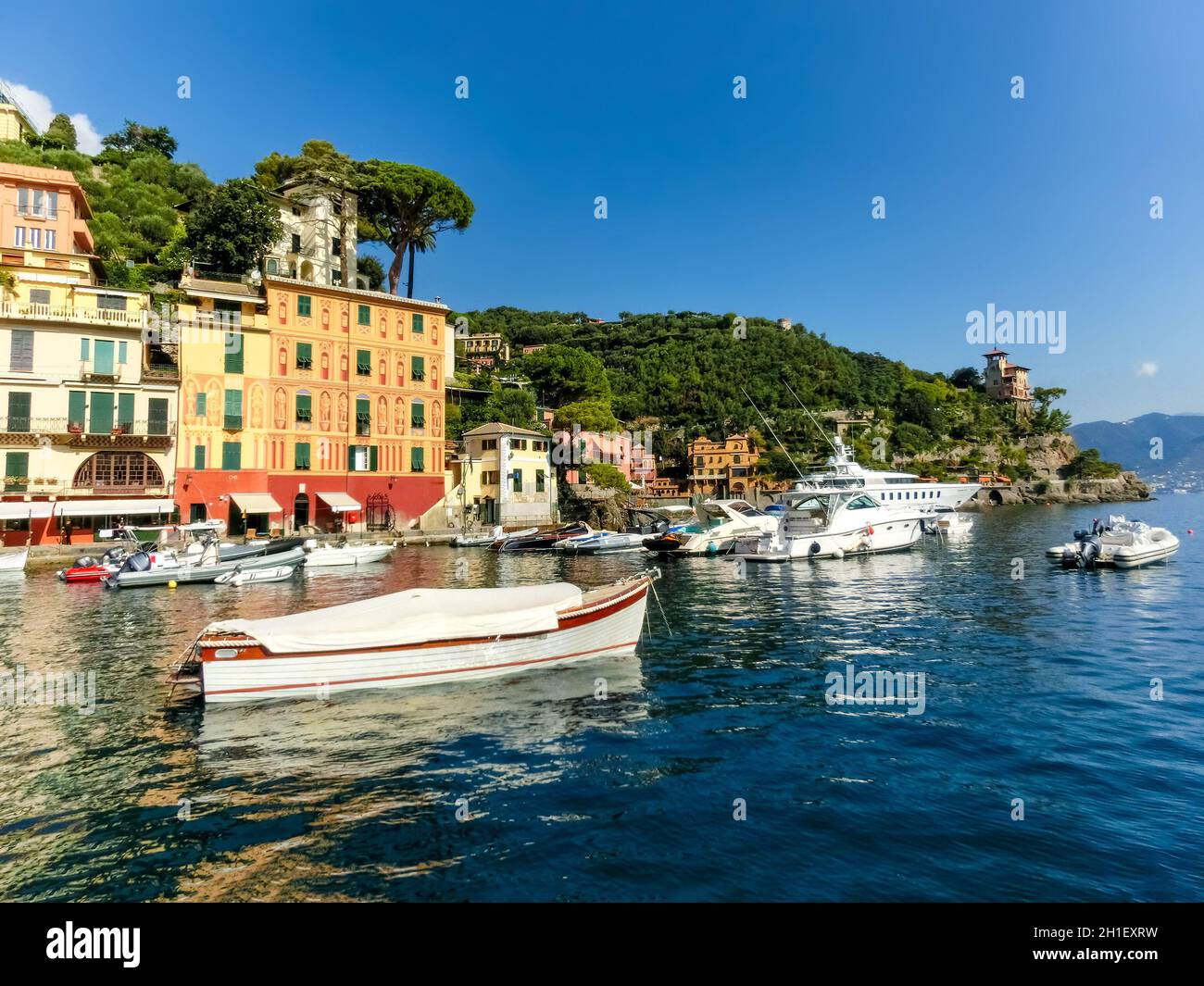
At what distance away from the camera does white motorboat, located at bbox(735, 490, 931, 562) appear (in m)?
39.7

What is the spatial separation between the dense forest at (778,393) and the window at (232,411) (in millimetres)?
49395

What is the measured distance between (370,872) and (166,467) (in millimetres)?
44478

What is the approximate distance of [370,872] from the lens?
7336mm

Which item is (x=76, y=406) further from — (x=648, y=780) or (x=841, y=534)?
(x=841, y=534)

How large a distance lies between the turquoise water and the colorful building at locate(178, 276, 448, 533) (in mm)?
27885

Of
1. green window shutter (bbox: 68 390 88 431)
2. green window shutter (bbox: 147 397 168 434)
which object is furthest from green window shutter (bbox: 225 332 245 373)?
green window shutter (bbox: 68 390 88 431)

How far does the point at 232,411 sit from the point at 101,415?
23.5 ft

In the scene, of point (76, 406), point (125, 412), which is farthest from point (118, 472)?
point (76, 406)

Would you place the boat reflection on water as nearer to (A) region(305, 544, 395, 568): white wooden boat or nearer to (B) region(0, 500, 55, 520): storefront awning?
(A) region(305, 544, 395, 568): white wooden boat

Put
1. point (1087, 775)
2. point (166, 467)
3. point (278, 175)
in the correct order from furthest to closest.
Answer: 1. point (278, 175)
2. point (166, 467)
3. point (1087, 775)

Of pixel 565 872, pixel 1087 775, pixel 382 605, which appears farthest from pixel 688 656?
pixel 565 872
